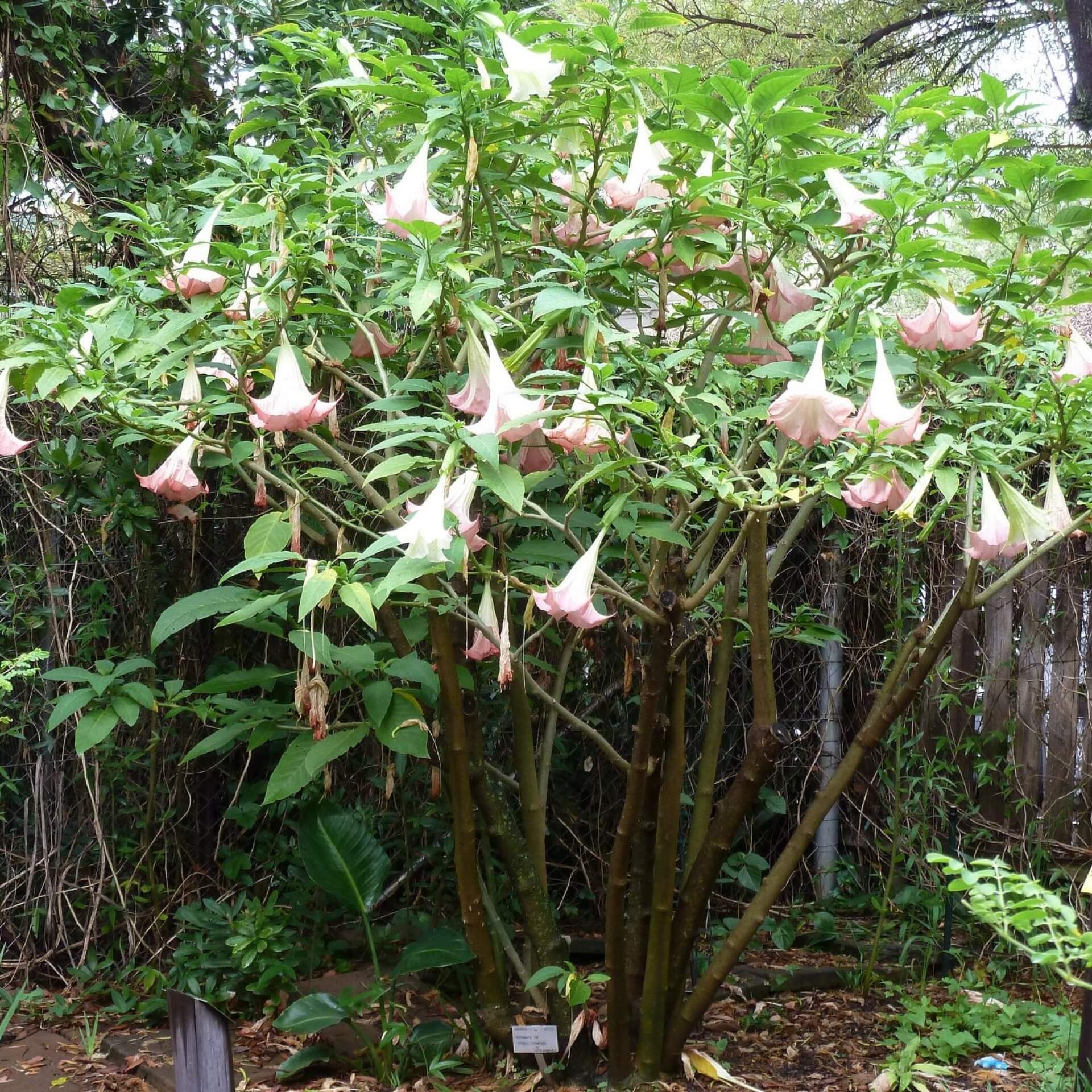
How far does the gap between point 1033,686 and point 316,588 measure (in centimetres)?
279

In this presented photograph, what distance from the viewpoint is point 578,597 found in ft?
5.75

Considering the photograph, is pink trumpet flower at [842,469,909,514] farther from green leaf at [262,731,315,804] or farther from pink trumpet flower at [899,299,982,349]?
green leaf at [262,731,315,804]

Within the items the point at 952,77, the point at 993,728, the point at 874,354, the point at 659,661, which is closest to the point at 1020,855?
the point at 993,728

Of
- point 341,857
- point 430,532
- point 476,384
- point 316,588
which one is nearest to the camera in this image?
point 430,532

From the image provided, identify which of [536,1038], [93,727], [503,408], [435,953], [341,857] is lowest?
[536,1038]

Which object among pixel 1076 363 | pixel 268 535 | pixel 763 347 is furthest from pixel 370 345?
pixel 1076 363

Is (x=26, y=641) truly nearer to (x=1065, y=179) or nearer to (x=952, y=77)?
(x=1065, y=179)

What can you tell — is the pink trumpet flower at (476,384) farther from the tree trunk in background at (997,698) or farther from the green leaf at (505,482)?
the tree trunk in background at (997,698)

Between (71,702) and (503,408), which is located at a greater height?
(503,408)

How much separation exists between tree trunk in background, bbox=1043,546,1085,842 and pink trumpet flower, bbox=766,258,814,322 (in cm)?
200

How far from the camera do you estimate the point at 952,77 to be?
5.93m

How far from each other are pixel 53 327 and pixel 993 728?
3.10 m

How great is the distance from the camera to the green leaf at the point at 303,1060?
101 inches

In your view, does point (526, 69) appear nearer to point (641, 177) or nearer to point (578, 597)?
point (641, 177)
